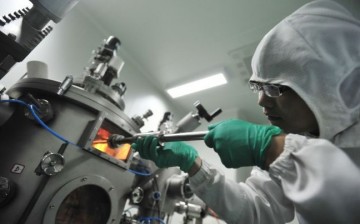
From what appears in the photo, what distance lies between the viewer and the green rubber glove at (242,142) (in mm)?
565

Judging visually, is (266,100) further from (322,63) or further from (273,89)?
(322,63)

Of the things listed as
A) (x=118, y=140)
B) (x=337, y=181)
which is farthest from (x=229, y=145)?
(x=118, y=140)

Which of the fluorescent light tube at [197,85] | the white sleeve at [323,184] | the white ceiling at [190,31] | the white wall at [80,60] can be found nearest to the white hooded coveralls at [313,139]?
Result: the white sleeve at [323,184]

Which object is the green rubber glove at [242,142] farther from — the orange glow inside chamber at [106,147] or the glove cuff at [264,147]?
the orange glow inside chamber at [106,147]

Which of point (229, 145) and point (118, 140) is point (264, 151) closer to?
point (229, 145)

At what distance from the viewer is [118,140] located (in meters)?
0.97

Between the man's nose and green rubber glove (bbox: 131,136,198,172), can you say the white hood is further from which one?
green rubber glove (bbox: 131,136,198,172)

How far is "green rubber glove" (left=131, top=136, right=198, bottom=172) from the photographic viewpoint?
841 millimetres

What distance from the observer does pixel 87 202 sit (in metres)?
0.94

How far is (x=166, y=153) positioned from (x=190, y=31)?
4.10 ft

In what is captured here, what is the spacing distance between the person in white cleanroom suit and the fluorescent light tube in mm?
1339

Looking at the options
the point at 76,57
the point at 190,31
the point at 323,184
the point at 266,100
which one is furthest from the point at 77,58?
the point at 323,184

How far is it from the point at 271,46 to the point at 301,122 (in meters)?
0.27

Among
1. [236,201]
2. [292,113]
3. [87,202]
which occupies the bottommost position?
[87,202]
